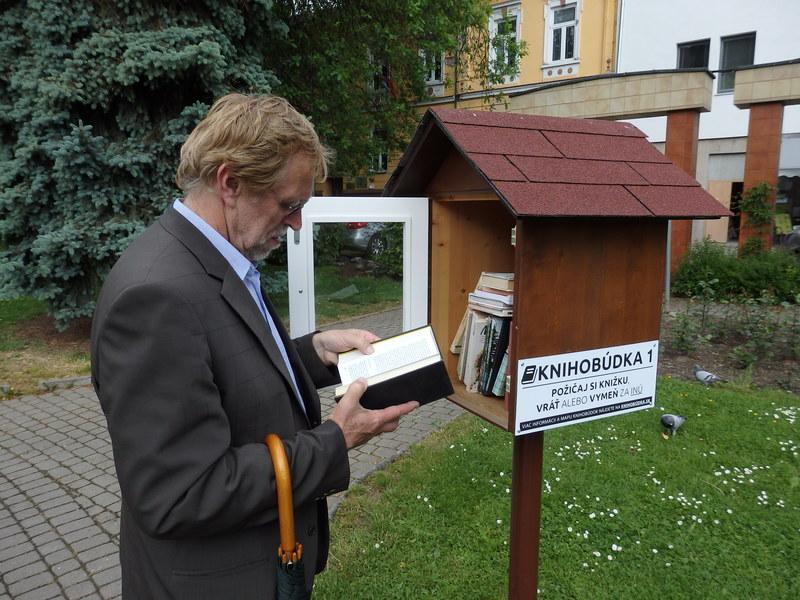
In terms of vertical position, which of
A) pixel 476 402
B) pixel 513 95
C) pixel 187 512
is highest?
pixel 513 95

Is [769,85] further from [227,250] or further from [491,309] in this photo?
[227,250]

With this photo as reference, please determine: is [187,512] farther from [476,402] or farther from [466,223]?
[466,223]

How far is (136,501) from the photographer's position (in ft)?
3.60

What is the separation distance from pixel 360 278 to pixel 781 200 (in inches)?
602

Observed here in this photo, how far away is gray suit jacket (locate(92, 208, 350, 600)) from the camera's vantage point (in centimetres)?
107

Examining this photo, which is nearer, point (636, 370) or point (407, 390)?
point (407, 390)

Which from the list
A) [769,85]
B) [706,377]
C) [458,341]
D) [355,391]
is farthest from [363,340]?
[769,85]

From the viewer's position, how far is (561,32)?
1792 cm

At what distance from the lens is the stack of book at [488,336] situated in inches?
77.3

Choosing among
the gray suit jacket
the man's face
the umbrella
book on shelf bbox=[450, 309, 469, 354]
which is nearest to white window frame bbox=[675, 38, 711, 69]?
book on shelf bbox=[450, 309, 469, 354]

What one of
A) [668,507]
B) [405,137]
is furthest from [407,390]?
[405,137]

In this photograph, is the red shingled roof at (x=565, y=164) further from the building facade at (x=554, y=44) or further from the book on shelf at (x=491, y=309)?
the building facade at (x=554, y=44)

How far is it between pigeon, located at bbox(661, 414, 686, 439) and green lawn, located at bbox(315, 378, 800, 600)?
7 centimetres

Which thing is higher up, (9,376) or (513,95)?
(513,95)
